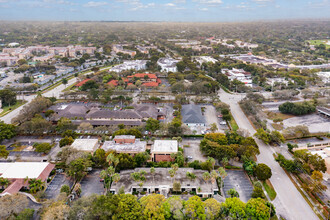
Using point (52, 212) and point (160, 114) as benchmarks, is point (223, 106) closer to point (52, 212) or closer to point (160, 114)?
point (160, 114)

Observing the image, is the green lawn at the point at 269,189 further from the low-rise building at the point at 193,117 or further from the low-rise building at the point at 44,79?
the low-rise building at the point at 44,79

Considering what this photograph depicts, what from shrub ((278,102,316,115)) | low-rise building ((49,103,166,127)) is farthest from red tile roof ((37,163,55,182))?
shrub ((278,102,316,115))

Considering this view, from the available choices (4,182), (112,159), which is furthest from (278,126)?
(4,182)

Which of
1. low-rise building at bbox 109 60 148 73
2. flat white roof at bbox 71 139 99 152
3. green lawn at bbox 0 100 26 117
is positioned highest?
low-rise building at bbox 109 60 148 73

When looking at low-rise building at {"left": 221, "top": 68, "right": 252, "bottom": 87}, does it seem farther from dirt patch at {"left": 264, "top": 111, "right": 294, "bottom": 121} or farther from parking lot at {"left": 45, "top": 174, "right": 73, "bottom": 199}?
parking lot at {"left": 45, "top": 174, "right": 73, "bottom": 199}

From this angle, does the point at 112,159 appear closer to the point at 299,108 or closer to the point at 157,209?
the point at 157,209

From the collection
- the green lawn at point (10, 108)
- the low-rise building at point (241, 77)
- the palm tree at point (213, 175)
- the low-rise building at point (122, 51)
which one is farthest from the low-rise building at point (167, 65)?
the palm tree at point (213, 175)

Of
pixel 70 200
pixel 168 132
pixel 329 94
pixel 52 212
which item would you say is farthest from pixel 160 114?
pixel 329 94
